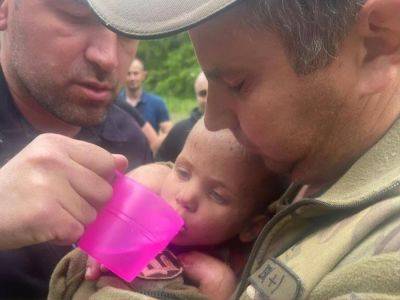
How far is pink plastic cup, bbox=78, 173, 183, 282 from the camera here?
1427mm

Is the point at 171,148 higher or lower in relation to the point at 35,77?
lower

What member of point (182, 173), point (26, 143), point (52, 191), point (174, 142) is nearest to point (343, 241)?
point (52, 191)

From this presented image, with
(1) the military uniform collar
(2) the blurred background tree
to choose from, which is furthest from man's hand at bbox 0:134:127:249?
(2) the blurred background tree

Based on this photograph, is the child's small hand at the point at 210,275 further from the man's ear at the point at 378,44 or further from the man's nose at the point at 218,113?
the man's ear at the point at 378,44

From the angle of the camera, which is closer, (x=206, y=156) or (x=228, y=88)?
(x=228, y=88)

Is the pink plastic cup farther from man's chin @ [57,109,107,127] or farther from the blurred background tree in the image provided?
the blurred background tree

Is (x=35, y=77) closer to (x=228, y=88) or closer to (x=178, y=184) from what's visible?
(x=178, y=184)

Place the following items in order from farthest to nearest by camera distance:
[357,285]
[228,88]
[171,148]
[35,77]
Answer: [171,148] → [35,77] → [228,88] → [357,285]

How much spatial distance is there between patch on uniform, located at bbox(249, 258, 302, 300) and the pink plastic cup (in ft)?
1.23

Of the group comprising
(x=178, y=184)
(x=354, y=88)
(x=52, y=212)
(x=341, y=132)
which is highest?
(x=354, y=88)

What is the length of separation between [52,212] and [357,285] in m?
0.72

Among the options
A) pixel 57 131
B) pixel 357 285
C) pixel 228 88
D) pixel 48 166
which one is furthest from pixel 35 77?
pixel 357 285

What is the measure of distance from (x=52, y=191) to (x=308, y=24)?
0.67 meters

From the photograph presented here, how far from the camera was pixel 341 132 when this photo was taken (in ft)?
4.15
